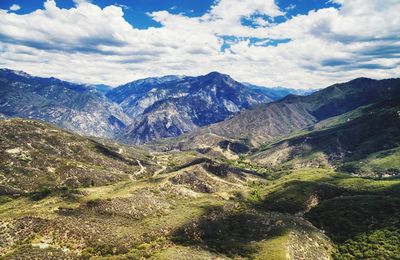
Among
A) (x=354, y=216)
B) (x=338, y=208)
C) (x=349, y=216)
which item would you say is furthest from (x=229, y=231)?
(x=338, y=208)

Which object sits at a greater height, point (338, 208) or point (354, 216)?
point (338, 208)

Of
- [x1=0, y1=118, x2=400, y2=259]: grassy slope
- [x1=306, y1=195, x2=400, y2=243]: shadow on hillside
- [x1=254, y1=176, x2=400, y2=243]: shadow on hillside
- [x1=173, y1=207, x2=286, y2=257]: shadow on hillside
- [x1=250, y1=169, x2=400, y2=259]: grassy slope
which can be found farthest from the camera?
[x1=254, y1=176, x2=400, y2=243]: shadow on hillside

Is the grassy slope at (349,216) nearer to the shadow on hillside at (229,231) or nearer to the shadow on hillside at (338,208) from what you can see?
the shadow on hillside at (338,208)

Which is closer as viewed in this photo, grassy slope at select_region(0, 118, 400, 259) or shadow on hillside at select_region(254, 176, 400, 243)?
grassy slope at select_region(0, 118, 400, 259)

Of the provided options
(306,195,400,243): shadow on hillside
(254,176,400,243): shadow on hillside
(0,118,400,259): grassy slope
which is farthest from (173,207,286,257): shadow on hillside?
(254,176,400,243): shadow on hillside


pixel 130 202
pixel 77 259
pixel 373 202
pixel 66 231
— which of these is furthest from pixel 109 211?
pixel 373 202

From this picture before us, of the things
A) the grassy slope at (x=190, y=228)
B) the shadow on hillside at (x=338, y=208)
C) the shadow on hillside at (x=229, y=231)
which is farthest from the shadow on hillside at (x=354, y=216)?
the shadow on hillside at (x=229, y=231)

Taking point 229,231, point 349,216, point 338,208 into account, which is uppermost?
point 338,208

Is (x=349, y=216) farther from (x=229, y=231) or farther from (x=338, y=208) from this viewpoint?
(x=229, y=231)

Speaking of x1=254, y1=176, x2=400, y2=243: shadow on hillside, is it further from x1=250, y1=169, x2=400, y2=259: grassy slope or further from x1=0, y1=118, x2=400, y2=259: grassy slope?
x1=0, y1=118, x2=400, y2=259: grassy slope
